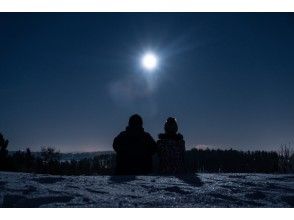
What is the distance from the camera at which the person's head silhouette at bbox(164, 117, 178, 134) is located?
869 cm

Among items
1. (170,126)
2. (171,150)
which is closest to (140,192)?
(171,150)

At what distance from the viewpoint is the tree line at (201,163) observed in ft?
38.1

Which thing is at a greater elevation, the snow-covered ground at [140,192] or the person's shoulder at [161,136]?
the person's shoulder at [161,136]

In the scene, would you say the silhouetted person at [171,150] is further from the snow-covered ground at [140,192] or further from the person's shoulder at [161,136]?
the snow-covered ground at [140,192]

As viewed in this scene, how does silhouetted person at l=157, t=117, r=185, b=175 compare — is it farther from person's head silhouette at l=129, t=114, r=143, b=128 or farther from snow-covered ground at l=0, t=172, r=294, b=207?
Result: snow-covered ground at l=0, t=172, r=294, b=207

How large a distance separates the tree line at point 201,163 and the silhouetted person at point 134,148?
11.1 ft

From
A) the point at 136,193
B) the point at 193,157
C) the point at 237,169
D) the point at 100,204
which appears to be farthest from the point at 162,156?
the point at 193,157

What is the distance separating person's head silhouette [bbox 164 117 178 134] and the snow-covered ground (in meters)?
2.26

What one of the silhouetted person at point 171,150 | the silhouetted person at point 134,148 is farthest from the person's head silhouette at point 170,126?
the silhouetted person at point 134,148

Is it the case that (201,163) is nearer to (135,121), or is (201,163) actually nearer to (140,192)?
(135,121)

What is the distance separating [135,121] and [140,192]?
361 cm

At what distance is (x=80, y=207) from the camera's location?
14.9ft

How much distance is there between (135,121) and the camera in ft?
28.8

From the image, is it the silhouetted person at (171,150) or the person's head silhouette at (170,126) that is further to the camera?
the person's head silhouette at (170,126)
